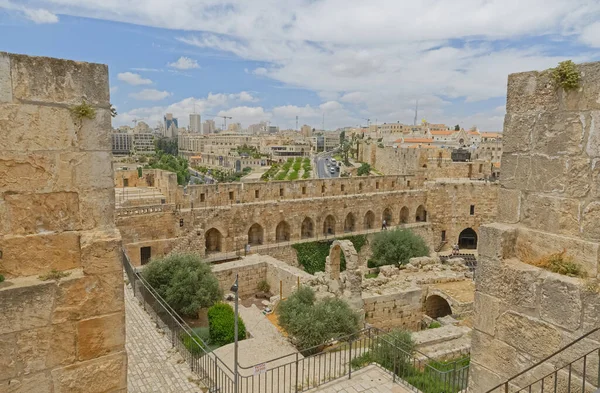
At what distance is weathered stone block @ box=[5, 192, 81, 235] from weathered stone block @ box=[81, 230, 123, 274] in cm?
13

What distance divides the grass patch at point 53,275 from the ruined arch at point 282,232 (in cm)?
1892

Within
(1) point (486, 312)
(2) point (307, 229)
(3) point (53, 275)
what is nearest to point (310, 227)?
(2) point (307, 229)

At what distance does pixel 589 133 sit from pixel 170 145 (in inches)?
5468

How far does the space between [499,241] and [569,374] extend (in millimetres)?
914

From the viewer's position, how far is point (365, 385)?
24.0 ft

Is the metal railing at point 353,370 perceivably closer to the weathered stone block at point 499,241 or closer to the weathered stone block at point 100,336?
the weathered stone block at point 100,336

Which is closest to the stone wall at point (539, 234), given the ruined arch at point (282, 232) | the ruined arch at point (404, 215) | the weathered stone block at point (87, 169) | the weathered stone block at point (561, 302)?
the weathered stone block at point (561, 302)

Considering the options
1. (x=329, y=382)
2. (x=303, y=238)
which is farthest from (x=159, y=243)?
(x=329, y=382)

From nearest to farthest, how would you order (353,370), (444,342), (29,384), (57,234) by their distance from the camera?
(29,384), (57,234), (353,370), (444,342)

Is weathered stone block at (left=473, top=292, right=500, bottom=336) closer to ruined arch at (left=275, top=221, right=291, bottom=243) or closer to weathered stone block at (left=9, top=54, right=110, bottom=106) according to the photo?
weathered stone block at (left=9, top=54, right=110, bottom=106)

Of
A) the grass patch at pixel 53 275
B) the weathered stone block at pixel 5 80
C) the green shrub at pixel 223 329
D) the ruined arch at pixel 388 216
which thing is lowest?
the green shrub at pixel 223 329

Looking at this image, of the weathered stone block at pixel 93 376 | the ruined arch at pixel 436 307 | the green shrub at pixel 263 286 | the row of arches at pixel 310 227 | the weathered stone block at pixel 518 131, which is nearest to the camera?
the weathered stone block at pixel 93 376

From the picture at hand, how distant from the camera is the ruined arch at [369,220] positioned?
79.5ft

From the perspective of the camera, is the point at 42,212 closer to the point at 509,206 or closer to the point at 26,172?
the point at 26,172
